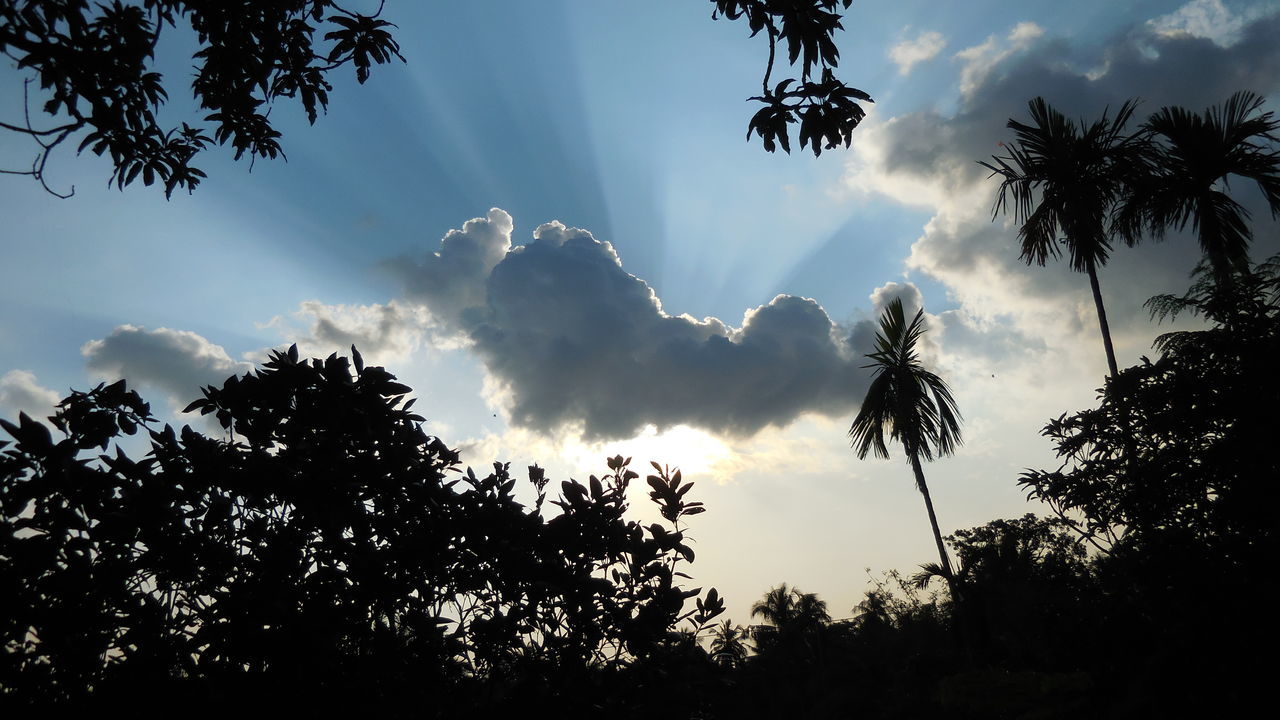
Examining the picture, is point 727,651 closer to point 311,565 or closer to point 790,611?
point 311,565

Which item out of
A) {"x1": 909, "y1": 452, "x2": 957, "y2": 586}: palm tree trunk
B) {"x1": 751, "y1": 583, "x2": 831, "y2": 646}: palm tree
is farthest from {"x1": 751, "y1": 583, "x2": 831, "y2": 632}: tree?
{"x1": 909, "y1": 452, "x2": 957, "y2": 586}: palm tree trunk

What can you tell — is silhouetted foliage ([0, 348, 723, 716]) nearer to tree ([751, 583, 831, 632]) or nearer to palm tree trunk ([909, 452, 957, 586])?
palm tree trunk ([909, 452, 957, 586])

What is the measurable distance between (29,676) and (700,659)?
2.90 metres

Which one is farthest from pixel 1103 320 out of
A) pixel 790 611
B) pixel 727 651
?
pixel 790 611

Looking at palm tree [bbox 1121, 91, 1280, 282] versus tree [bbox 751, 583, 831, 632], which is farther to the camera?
tree [bbox 751, 583, 831, 632]

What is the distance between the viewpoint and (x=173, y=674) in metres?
2.73

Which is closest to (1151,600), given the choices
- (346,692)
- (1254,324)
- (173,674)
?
(1254,324)

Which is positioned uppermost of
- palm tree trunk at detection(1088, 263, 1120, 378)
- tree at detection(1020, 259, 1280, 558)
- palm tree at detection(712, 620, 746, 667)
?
palm tree trunk at detection(1088, 263, 1120, 378)

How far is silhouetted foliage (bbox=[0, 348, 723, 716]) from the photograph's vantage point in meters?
2.61

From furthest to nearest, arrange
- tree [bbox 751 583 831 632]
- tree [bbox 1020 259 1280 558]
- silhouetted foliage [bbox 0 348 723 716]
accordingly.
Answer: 1. tree [bbox 751 583 831 632]
2. tree [bbox 1020 259 1280 558]
3. silhouetted foliage [bbox 0 348 723 716]

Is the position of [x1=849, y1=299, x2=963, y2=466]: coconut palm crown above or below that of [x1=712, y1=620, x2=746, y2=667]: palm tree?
above

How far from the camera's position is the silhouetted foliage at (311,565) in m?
2.61

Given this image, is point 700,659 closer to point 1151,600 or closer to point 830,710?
point 1151,600

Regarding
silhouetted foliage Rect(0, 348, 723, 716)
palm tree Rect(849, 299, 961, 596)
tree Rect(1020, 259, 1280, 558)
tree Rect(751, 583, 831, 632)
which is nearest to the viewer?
silhouetted foliage Rect(0, 348, 723, 716)
